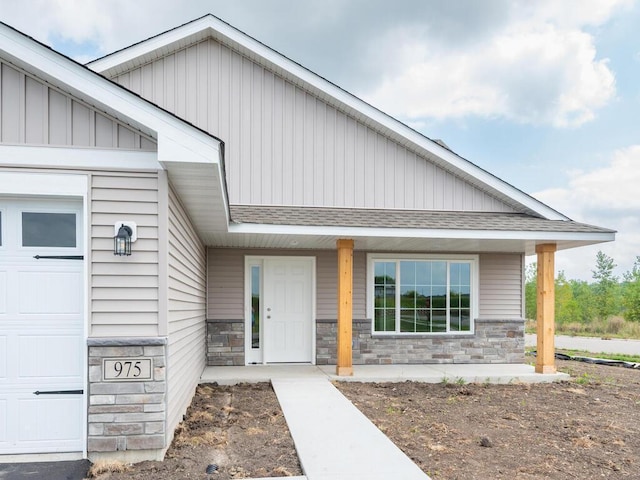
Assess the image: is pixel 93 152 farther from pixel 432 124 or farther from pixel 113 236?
pixel 432 124

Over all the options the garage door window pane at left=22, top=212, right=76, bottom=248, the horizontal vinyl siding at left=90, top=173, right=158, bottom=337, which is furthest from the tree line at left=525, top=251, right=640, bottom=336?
the garage door window pane at left=22, top=212, right=76, bottom=248

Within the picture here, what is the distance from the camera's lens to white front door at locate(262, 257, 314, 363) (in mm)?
9484

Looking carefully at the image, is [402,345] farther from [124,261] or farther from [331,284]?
[124,261]

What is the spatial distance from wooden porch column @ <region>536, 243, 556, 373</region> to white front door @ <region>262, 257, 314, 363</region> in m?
4.10

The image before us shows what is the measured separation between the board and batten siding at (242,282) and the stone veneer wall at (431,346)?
364mm

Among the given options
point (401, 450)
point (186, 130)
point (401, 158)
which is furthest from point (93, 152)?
point (401, 158)

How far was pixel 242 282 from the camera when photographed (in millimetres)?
9391

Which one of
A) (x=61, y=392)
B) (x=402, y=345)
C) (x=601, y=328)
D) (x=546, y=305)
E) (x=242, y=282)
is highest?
(x=242, y=282)

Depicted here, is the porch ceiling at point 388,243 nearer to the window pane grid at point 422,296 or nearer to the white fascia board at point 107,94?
the window pane grid at point 422,296

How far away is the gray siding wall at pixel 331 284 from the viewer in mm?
9320

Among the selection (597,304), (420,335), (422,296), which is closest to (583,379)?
(420,335)

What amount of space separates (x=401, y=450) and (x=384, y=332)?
5.11 m

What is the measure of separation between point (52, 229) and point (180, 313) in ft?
5.29

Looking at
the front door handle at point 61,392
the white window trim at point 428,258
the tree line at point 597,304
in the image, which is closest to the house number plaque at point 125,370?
the front door handle at point 61,392
